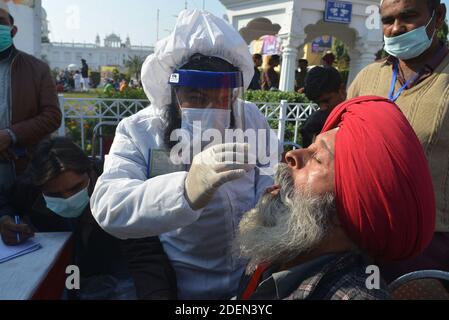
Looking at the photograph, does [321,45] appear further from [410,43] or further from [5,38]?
[5,38]

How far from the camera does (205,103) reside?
4.65 feet

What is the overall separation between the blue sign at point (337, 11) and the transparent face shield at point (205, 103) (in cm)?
983

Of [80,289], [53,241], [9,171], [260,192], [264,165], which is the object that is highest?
[264,165]

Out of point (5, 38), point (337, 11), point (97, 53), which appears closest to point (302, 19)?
point (337, 11)

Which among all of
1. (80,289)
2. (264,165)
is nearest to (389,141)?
(264,165)

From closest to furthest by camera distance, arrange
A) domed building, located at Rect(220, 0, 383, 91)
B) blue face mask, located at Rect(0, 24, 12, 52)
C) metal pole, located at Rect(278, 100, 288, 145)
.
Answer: blue face mask, located at Rect(0, 24, 12, 52), metal pole, located at Rect(278, 100, 288, 145), domed building, located at Rect(220, 0, 383, 91)

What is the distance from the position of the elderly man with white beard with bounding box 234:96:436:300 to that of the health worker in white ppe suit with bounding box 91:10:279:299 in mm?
198

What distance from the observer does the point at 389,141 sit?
1094mm

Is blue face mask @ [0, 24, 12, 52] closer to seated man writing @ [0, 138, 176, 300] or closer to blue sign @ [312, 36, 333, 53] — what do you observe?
seated man writing @ [0, 138, 176, 300]

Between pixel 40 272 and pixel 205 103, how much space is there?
3.47ft

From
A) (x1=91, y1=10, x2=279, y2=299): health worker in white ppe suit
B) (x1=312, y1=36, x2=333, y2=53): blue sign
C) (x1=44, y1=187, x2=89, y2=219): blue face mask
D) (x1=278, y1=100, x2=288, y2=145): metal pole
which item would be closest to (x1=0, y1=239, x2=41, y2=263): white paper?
(x1=44, y1=187, x2=89, y2=219): blue face mask

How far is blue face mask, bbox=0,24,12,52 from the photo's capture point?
2.50 m

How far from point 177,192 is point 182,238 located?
0.53 metres

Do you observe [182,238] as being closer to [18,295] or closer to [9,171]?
[18,295]
